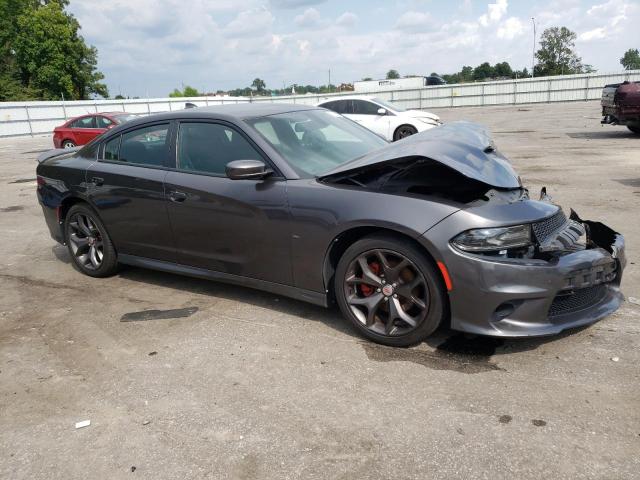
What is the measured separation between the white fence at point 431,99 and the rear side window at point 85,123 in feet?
55.0

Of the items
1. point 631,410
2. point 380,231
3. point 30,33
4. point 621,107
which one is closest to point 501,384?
point 631,410

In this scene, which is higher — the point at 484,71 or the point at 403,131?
the point at 484,71

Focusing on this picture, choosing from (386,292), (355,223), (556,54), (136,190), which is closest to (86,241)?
(136,190)

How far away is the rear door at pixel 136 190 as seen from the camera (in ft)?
14.8

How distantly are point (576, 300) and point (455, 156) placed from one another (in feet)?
3.85

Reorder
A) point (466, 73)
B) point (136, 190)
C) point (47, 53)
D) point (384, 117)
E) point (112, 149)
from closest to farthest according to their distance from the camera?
point (136, 190) < point (112, 149) < point (384, 117) < point (47, 53) < point (466, 73)

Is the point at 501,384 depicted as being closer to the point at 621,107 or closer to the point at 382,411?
the point at 382,411

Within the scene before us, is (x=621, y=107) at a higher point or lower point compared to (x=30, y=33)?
lower

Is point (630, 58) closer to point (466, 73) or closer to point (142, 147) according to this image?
point (466, 73)

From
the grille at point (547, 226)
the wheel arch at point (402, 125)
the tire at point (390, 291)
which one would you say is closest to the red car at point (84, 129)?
the wheel arch at point (402, 125)

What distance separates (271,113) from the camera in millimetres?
4430

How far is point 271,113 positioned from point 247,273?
139 cm

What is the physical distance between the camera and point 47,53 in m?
57.8

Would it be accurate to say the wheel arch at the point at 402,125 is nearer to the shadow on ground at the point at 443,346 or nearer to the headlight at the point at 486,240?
the shadow on ground at the point at 443,346
